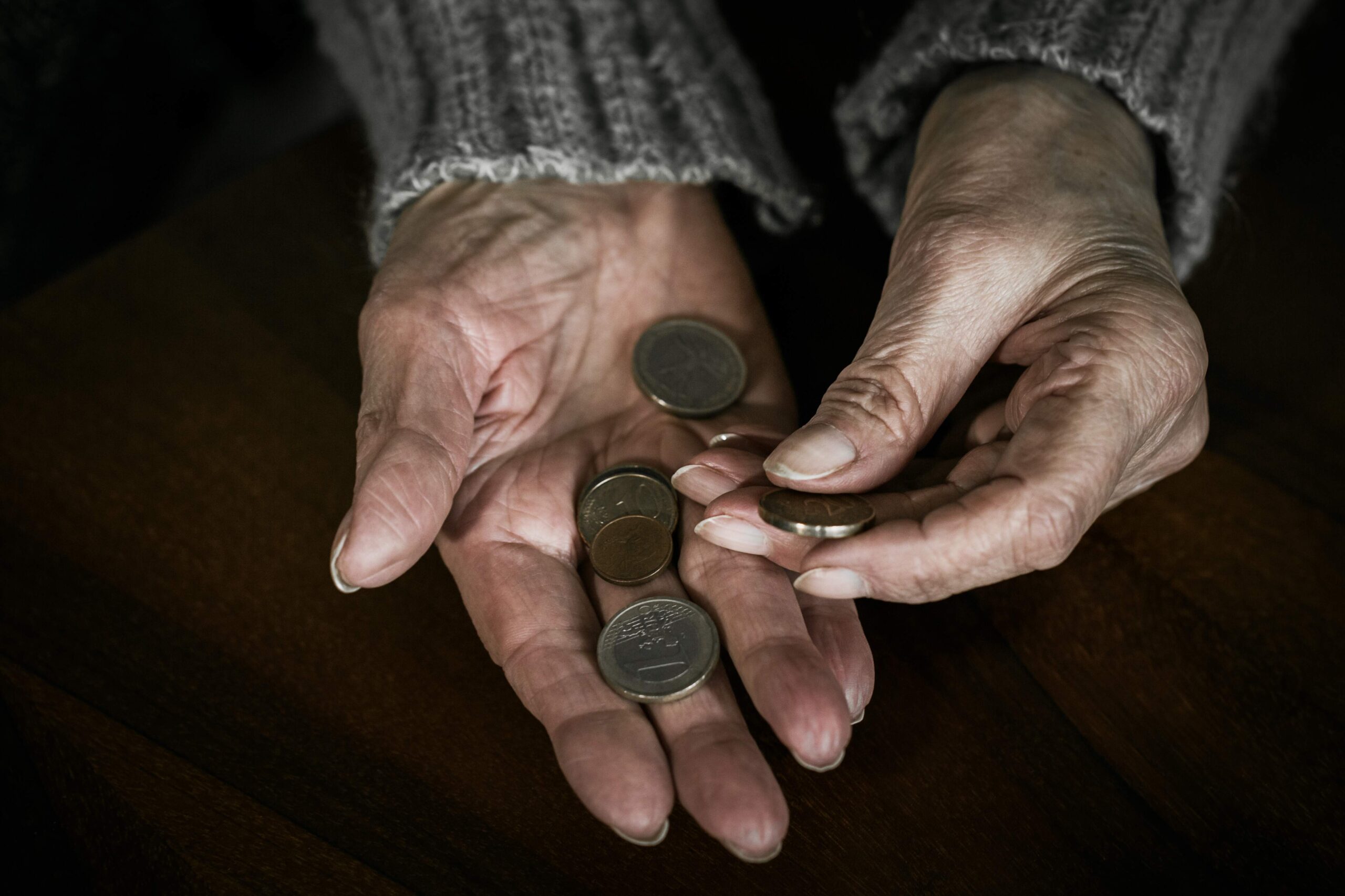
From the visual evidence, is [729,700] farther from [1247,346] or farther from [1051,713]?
[1247,346]

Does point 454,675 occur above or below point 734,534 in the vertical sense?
below

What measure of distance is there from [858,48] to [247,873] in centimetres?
208

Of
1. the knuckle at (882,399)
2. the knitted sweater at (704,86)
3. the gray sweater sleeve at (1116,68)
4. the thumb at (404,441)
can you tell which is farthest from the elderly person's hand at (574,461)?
the gray sweater sleeve at (1116,68)

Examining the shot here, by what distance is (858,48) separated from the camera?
2.21m

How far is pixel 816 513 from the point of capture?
3.72 ft

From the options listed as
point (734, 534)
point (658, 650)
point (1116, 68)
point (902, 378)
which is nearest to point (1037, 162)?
point (1116, 68)

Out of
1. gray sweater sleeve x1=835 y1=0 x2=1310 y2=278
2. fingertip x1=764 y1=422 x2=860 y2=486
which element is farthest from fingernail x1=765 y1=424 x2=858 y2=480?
gray sweater sleeve x1=835 y1=0 x2=1310 y2=278

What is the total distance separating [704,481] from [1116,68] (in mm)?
985

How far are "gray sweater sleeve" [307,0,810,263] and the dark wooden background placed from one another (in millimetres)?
317

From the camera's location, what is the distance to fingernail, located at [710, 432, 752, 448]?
135cm

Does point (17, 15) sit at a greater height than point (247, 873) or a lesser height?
greater

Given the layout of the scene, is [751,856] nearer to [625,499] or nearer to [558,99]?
[625,499]

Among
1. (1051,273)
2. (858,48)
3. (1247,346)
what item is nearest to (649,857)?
(1051,273)

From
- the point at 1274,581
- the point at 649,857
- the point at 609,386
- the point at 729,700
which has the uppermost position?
the point at 609,386
